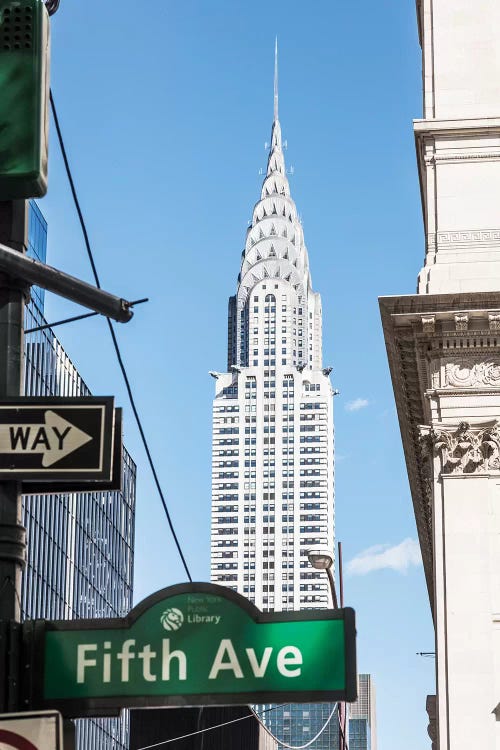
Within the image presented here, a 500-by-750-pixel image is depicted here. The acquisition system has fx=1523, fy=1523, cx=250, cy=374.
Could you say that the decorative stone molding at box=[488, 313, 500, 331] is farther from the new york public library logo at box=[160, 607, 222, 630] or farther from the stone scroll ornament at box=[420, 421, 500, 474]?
the new york public library logo at box=[160, 607, 222, 630]

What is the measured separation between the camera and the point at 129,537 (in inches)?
5438

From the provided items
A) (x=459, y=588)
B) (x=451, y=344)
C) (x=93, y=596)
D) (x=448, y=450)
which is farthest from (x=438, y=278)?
(x=93, y=596)

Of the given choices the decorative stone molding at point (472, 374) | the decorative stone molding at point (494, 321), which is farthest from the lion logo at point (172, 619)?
the decorative stone molding at point (472, 374)

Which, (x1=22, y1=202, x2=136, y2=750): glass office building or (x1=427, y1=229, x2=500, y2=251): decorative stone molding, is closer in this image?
(x1=427, y1=229, x2=500, y2=251): decorative stone molding

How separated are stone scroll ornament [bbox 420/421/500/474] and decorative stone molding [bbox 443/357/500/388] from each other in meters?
0.90

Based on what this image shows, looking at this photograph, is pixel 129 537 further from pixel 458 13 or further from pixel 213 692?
pixel 213 692

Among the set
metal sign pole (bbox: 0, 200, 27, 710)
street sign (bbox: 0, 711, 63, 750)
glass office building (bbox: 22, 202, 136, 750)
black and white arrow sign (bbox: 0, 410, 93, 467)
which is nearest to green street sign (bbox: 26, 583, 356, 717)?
metal sign pole (bbox: 0, 200, 27, 710)

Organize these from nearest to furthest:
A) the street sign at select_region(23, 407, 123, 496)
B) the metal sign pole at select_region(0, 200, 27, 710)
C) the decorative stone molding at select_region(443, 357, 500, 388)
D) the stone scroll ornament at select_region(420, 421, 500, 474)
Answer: the metal sign pole at select_region(0, 200, 27, 710) → the street sign at select_region(23, 407, 123, 496) → the stone scroll ornament at select_region(420, 421, 500, 474) → the decorative stone molding at select_region(443, 357, 500, 388)

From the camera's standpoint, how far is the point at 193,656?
7.11 m

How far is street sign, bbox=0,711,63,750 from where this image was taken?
674cm

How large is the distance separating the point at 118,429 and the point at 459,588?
23242mm

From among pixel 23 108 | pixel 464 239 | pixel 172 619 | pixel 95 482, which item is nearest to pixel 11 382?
pixel 95 482

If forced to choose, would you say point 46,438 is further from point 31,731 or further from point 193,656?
point 31,731

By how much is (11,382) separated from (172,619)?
151 centimetres
